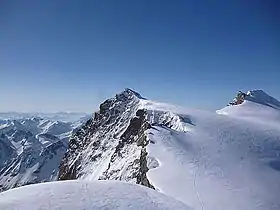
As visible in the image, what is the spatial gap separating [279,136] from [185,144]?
12030 millimetres

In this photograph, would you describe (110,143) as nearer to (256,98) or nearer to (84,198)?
(256,98)

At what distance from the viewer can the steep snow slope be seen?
13703 mm

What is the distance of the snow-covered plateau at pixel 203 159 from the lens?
24.2 metres

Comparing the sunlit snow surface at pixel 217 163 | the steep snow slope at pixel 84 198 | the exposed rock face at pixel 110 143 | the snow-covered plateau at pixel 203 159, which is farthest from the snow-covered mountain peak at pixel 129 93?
the steep snow slope at pixel 84 198

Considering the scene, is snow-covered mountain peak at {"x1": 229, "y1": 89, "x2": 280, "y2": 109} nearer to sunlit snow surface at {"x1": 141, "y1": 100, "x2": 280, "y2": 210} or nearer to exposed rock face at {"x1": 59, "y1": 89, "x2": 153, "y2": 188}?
exposed rock face at {"x1": 59, "y1": 89, "x2": 153, "y2": 188}

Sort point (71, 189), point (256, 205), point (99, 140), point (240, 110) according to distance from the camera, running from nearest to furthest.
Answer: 1. point (71, 189)
2. point (256, 205)
3. point (240, 110)
4. point (99, 140)

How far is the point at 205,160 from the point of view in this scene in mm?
30906

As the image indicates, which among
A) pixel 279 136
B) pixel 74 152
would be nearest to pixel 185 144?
pixel 279 136

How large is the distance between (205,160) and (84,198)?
17.9 m

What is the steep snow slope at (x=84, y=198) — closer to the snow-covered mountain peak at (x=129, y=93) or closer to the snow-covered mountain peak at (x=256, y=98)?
the snow-covered mountain peak at (x=256, y=98)

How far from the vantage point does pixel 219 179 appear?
27.0m

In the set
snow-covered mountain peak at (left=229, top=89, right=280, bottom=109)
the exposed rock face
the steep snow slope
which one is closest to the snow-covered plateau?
the exposed rock face

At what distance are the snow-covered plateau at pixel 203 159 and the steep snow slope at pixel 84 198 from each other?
294 centimetres

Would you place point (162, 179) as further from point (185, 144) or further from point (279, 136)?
point (279, 136)
